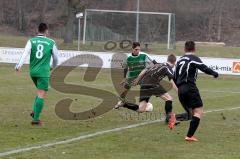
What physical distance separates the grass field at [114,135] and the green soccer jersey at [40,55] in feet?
3.71

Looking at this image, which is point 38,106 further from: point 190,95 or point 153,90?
point 190,95

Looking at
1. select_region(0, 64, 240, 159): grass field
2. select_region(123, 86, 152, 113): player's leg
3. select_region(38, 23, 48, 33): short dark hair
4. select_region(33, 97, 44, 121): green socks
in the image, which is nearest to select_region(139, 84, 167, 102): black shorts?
select_region(123, 86, 152, 113): player's leg

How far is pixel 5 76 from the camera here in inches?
1094

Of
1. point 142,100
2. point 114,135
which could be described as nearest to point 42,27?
point 114,135

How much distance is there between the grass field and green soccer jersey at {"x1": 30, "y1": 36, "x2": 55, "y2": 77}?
1.13 m

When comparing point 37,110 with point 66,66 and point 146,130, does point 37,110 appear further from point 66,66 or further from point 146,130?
Answer: point 66,66

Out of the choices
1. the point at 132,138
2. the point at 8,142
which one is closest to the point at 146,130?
the point at 132,138

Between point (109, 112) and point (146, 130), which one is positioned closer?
point (146, 130)

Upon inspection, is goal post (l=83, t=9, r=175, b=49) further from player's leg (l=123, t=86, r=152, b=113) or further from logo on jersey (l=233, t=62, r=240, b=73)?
player's leg (l=123, t=86, r=152, b=113)

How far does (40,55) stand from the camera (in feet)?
41.0

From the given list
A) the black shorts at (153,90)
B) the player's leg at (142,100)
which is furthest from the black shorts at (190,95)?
the player's leg at (142,100)

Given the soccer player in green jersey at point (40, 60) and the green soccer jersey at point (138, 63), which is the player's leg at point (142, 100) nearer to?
the green soccer jersey at point (138, 63)

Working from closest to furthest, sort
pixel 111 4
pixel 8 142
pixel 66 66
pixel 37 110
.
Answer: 1. pixel 8 142
2. pixel 37 110
3. pixel 66 66
4. pixel 111 4

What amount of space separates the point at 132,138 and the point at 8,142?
91.5 inches
